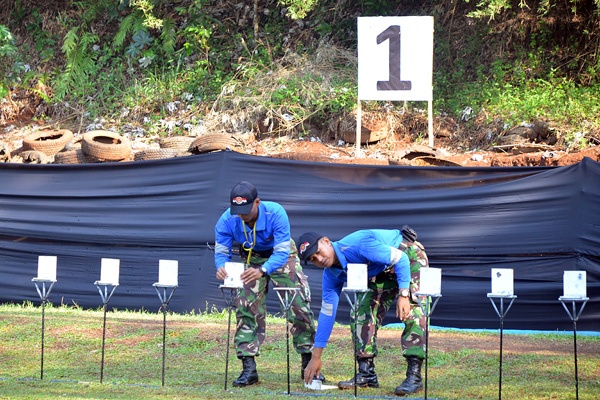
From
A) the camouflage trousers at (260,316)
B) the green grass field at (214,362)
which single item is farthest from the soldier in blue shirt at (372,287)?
the camouflage trousers at (260,316)

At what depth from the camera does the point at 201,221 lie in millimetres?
11109

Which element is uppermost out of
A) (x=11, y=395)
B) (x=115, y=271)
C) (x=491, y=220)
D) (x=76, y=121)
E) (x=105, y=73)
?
(x=105, y=73)

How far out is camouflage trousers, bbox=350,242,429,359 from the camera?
663 centimetres

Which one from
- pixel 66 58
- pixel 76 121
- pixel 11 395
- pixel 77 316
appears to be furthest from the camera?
pixel 66 58

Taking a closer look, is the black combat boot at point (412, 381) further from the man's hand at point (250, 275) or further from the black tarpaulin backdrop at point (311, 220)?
the black tarpaulin backdrop at point (311, 220)

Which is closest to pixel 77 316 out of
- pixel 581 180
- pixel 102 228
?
pixel 102 228

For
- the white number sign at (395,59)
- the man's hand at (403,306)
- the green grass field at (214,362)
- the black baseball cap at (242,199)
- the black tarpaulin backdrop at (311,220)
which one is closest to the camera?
the man's hand at (403,306)

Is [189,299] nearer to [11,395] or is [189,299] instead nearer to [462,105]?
[11,395]

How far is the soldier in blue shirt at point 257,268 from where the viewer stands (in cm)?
704

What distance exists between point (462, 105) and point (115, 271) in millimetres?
13170

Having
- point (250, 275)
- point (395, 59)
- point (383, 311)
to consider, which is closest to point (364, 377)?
point (383, 311)

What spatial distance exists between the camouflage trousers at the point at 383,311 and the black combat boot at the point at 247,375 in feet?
3.00

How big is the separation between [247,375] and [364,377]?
0.99 metres

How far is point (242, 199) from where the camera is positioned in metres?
6.97
